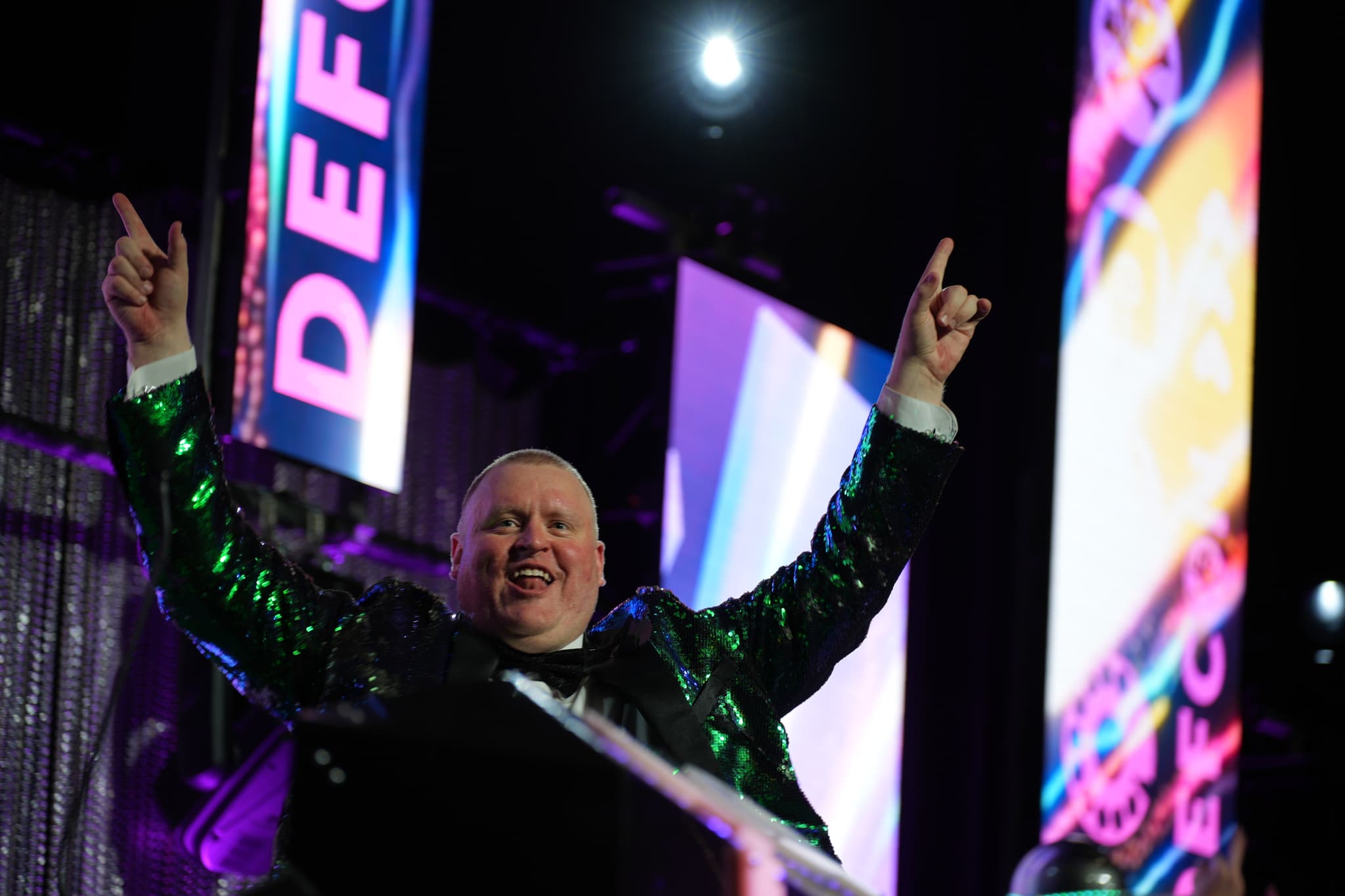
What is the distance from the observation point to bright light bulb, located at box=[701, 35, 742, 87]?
4875 millimetres

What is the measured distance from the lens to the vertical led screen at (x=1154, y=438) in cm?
452

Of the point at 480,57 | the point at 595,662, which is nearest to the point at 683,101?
the point at 480,57

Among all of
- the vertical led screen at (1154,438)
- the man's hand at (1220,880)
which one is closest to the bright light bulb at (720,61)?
the vertical led screen at (1154,438)

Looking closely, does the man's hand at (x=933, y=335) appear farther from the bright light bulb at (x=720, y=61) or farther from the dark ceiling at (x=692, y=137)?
the bright light bulb at (x=720, y=61)

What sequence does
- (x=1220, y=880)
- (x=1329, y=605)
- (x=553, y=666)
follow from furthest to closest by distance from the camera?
1. (x=1329, y=605)
2. (x=553, y=666)
3. (x=1220, y=880)

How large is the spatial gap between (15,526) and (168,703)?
0.54 metres

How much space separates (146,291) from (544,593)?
642 mm

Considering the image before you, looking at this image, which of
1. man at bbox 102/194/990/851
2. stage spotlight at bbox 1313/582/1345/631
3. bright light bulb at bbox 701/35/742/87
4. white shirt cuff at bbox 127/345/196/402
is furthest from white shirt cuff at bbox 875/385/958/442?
stage spotlight at bbox 1313/582/1345/631

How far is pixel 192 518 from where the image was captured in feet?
6.50

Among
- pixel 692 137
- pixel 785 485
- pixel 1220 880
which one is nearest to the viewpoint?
pixel 1220 880

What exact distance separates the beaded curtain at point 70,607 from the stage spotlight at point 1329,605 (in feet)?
12.8

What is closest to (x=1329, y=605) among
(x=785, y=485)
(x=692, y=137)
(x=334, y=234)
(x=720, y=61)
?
(x=785, y=485)

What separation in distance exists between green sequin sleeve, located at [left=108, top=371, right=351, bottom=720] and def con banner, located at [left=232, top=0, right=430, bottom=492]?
127 centimetres

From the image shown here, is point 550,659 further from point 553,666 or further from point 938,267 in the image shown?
point 938,267
